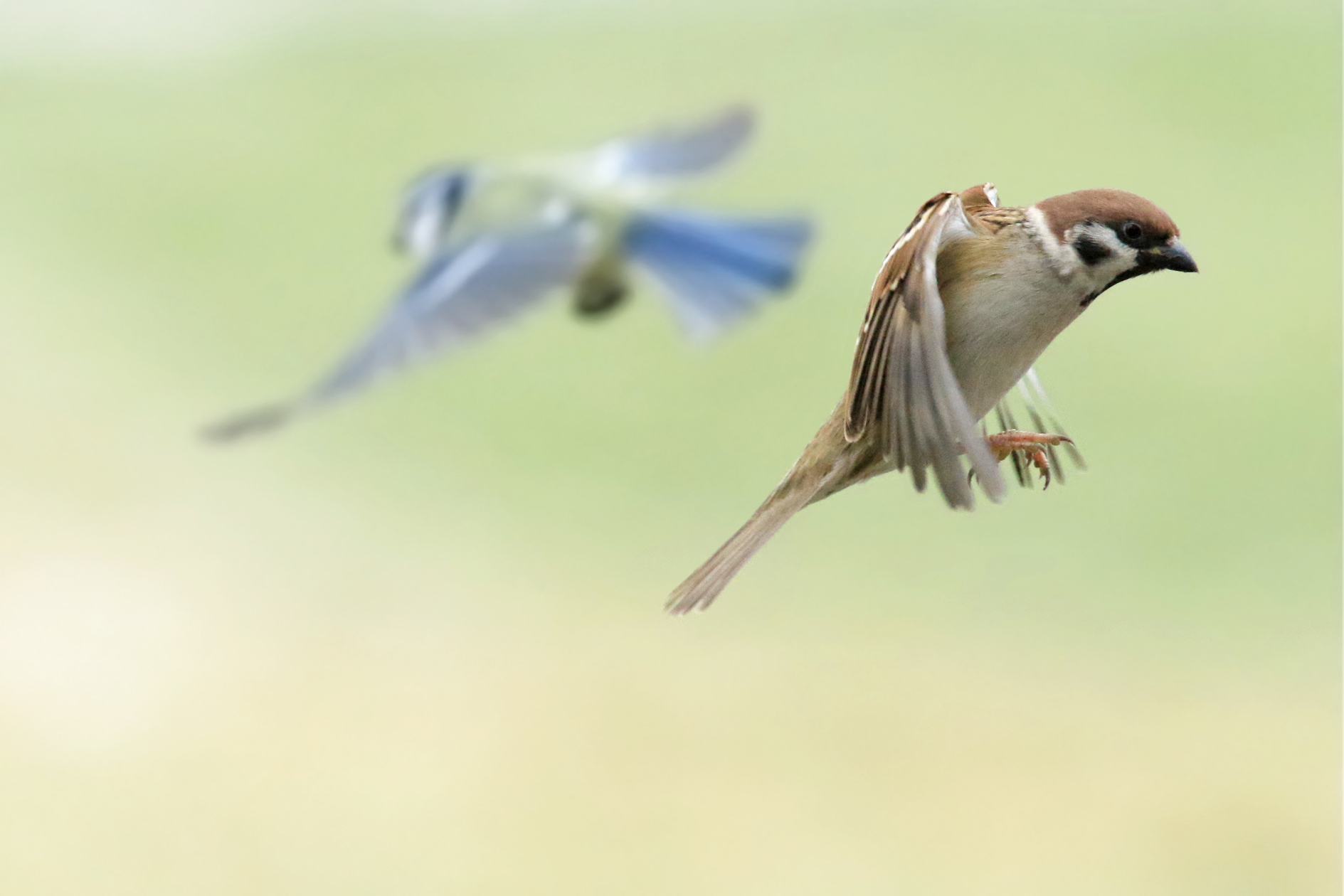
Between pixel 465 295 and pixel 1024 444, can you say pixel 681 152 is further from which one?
pixel 1024 444

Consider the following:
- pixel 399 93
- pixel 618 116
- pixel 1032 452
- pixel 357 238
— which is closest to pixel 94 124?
pixel 399 93

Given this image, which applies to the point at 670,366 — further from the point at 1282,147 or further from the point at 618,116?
the point at 1282,147

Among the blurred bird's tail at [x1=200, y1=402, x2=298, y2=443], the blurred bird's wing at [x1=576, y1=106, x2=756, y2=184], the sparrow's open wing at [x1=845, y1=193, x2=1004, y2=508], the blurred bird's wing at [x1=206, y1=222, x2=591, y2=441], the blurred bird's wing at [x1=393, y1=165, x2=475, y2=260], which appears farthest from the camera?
the blurred bird's wing at [x1=576, y1=106, x2=756, y2=184]

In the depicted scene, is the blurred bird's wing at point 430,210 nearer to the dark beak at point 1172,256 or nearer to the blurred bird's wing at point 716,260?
the blurred bird's wing at point 716,260

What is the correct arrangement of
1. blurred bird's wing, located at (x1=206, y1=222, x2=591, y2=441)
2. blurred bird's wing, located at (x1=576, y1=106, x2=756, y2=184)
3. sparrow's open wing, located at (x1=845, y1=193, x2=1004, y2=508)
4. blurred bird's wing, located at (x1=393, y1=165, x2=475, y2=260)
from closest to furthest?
sparrow's open wing, located at (x1=845, y1=193, x2=1004, y2=508), blurred bird's wing, located at (x1=206, y1=222, x2=591, y2=441), blurred bird's wing, located at (x1=393, y1=165, x2=475, y2=260), blurred bird's wing, located at (x1=576, y1=106, x2=756, y2=184)

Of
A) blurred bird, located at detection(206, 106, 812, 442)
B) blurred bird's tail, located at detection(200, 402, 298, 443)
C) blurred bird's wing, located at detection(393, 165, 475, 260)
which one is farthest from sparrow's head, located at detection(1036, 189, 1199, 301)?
blurred bird's wing, located at detection(393, 165, 475, 260)

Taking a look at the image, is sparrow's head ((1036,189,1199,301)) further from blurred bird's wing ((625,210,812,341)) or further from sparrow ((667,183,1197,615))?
blurred bird's wing ((625,210,812,341))
